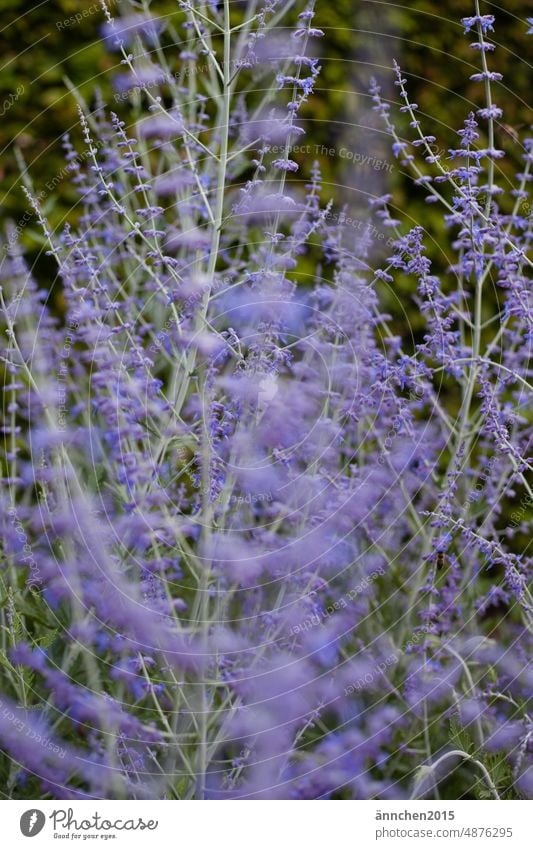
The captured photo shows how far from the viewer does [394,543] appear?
224 cm

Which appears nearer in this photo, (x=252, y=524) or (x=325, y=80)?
(x=252, y=524)

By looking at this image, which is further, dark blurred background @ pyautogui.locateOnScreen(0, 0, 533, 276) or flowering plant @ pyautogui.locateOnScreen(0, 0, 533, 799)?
dark blurred background @ pyautogui.locateOnScreen(0, 0, 533, 276)

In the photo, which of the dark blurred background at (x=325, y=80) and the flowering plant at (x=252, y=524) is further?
the dark blurred background at (x=325, y=80)

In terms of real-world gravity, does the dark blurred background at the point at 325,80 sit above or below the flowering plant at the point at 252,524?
above

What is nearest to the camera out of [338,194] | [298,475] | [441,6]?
[298,475]

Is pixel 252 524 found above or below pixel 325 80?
below

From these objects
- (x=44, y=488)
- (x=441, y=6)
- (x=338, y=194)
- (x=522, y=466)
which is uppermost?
(x=441, y=6)

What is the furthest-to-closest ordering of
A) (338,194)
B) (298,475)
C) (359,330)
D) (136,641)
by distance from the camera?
(338,194) → (359,330) → (298,475) → (136,641)

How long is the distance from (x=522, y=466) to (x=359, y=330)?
20.0 inches

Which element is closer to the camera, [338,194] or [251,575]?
[251,575]

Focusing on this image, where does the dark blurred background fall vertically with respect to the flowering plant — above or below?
above

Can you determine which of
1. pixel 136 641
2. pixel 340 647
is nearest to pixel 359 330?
pixel 340 647
